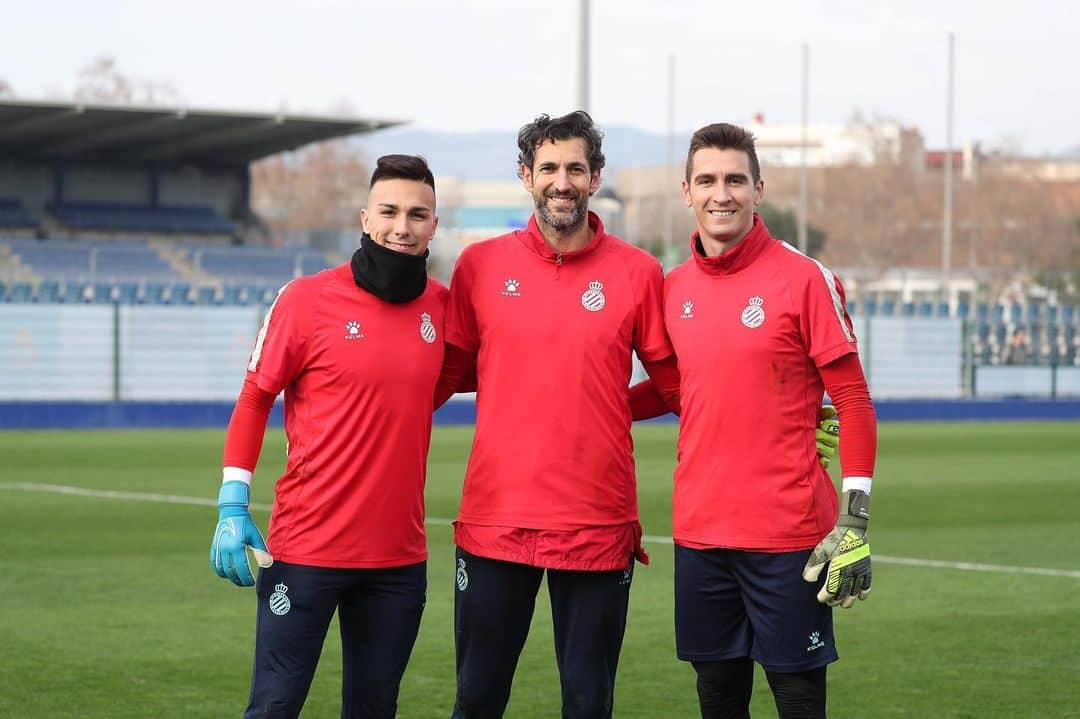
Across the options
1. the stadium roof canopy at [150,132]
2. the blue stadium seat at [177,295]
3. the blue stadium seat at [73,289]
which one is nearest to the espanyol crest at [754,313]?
the blue stadium seat at [177,295]

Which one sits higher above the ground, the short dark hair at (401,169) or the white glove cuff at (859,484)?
the short dark hair at (401,169)

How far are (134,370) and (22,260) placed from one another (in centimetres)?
1503

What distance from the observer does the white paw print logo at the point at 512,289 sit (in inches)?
209

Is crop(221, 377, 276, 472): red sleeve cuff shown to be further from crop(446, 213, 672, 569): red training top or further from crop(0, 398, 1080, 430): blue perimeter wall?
crop(0, 398, 1080, 430): blue perimeter wall

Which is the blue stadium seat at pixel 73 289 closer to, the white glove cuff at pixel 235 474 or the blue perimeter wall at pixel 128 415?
the blue perimeter wall at pixel 128 415

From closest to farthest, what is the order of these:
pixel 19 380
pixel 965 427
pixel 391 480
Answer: pixel 391 480 < pixel 19 380 < pixel 965 427

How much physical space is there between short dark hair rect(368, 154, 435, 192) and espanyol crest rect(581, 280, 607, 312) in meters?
0.60

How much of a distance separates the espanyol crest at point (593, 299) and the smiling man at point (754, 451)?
0.79 ft

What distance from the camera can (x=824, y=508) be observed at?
523 centimetres

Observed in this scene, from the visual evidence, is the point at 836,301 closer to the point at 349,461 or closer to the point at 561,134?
the point at 561,134

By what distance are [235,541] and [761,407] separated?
66.3 inches

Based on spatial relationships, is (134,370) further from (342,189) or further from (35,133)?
(342,189)

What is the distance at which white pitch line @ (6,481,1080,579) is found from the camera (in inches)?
428

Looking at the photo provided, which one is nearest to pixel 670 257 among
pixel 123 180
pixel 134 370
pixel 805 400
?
pixel 123 180
